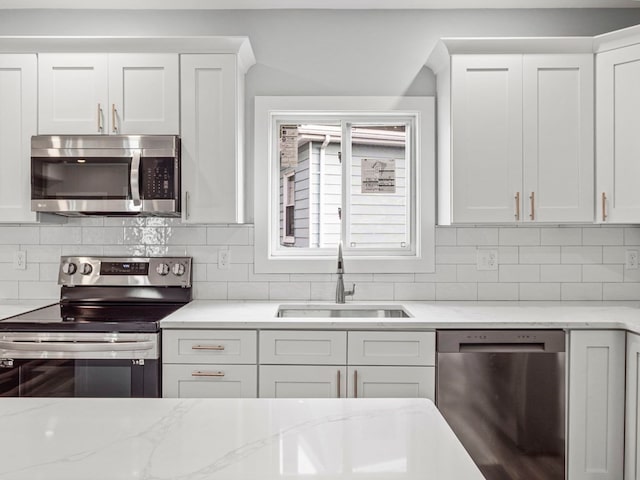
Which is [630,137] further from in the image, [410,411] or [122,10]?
[122,10]

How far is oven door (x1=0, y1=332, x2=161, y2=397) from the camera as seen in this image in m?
2.19

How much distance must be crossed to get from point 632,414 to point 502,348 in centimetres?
63

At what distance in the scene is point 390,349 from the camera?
226cm

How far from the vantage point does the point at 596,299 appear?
287cm

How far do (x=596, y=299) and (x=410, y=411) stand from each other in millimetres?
2332

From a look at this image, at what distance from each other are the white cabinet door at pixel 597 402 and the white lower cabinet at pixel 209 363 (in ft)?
4.80

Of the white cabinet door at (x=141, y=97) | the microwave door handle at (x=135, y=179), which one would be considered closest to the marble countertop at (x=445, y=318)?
the microwave door handle at (x=135, y=179)

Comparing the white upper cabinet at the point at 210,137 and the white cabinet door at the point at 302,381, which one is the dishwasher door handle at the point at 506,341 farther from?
the white upper cabinet at the point at 210,137

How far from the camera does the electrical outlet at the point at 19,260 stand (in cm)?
288

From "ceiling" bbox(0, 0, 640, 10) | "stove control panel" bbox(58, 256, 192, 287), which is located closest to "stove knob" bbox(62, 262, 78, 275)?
"stove control panel" bbox(58, 256, 192, 287)

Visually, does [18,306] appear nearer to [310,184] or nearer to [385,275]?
[310,184]

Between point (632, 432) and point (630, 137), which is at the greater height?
point (630, 137)

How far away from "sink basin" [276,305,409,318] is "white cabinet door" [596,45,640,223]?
1.18 m

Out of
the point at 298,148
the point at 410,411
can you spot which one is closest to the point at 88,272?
the point at 298,148
